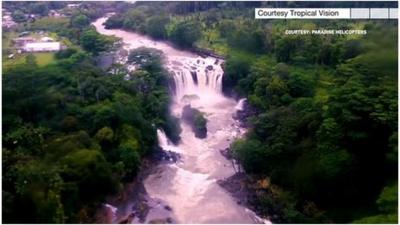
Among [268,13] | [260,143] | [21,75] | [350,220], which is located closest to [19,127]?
[21,75]

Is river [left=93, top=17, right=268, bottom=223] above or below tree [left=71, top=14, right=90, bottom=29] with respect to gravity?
below

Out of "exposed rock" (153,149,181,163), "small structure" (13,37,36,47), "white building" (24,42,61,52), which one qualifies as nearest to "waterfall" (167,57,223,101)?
"exposed rock" (153,149,181,163)

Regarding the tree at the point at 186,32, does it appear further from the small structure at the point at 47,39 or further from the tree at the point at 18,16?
the tree at the point at 18,16

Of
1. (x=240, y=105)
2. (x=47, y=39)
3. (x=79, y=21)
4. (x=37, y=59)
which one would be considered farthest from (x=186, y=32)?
(x=37, y=59)

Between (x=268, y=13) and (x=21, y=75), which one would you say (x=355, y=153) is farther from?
(x=21, y=75)

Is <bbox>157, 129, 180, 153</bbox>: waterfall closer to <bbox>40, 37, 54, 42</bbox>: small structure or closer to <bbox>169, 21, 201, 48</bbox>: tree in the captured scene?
<bbox>40, 37, 54, 42</bbox>: small structure
